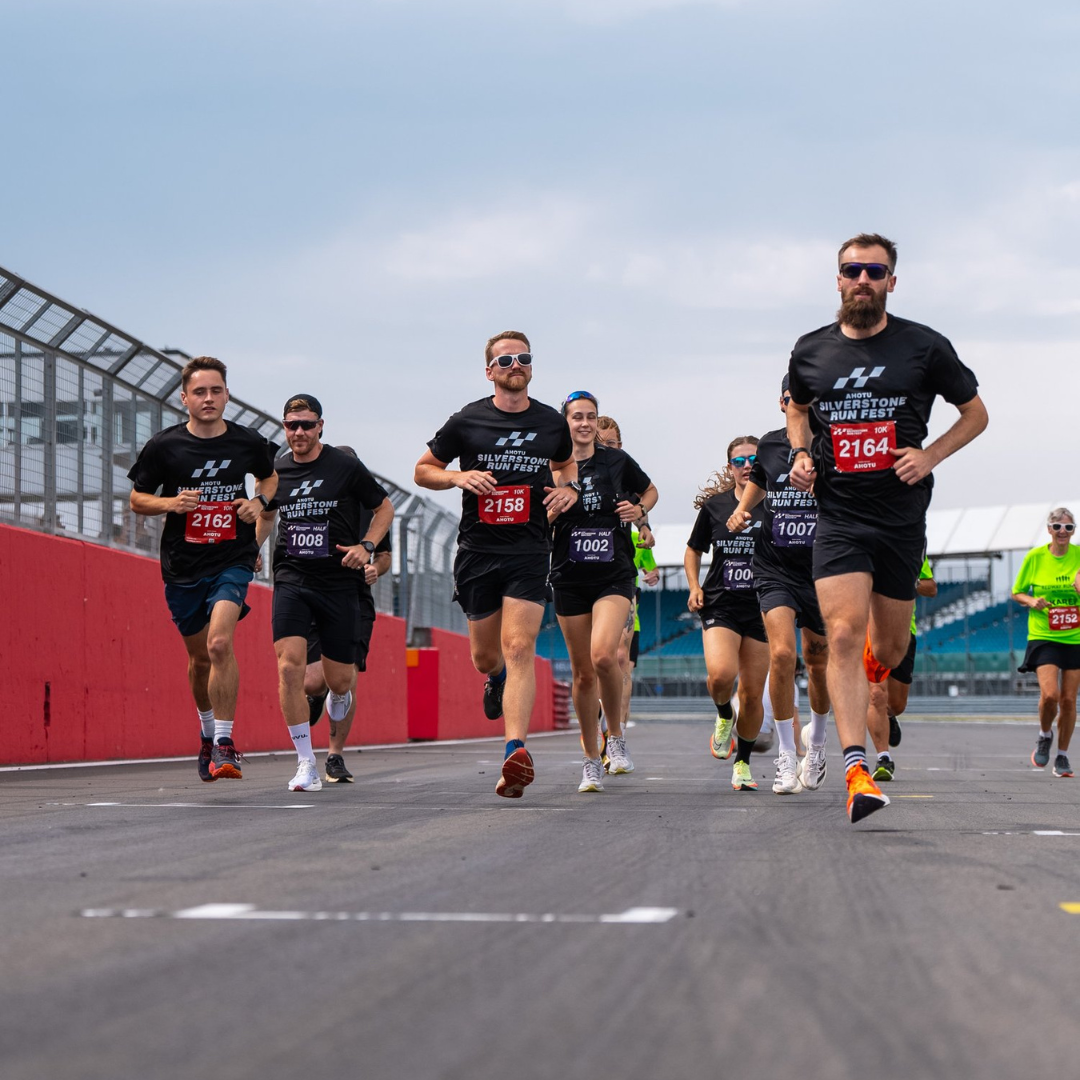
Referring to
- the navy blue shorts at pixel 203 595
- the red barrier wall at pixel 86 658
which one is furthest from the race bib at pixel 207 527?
the red barrier wall at pixel 86 658

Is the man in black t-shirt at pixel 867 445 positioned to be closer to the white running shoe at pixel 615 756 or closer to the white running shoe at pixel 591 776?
the white running shoe at pixel 591 776

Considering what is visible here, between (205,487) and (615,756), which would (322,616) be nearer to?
(205,487)

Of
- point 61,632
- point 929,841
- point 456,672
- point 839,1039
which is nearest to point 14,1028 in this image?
point 839,1039

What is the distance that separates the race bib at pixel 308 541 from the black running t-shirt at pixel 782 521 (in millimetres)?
2512

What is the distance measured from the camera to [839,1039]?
2.36 meters

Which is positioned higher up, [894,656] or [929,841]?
[894,656]

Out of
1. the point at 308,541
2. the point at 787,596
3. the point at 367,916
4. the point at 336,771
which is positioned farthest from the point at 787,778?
the point at 367,916

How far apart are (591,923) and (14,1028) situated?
4.48 feet

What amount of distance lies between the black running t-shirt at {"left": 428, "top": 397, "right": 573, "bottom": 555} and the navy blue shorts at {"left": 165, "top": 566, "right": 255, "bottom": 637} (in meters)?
1.83

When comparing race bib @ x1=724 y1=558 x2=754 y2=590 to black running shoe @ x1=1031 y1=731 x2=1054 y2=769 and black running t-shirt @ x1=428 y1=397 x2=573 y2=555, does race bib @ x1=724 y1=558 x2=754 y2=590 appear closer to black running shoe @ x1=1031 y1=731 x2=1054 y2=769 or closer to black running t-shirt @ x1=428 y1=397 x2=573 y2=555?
black running t-shirt @ x1=428 y1=397 x2=573 y2=555

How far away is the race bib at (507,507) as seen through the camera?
26.5 ft

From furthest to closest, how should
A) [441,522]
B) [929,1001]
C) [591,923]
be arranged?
[441,522] → [591,923] → [929,1001]

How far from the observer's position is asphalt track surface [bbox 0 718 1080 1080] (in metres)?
2.28

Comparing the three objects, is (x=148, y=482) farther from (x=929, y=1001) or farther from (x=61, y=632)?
(x=929, y=1001)
